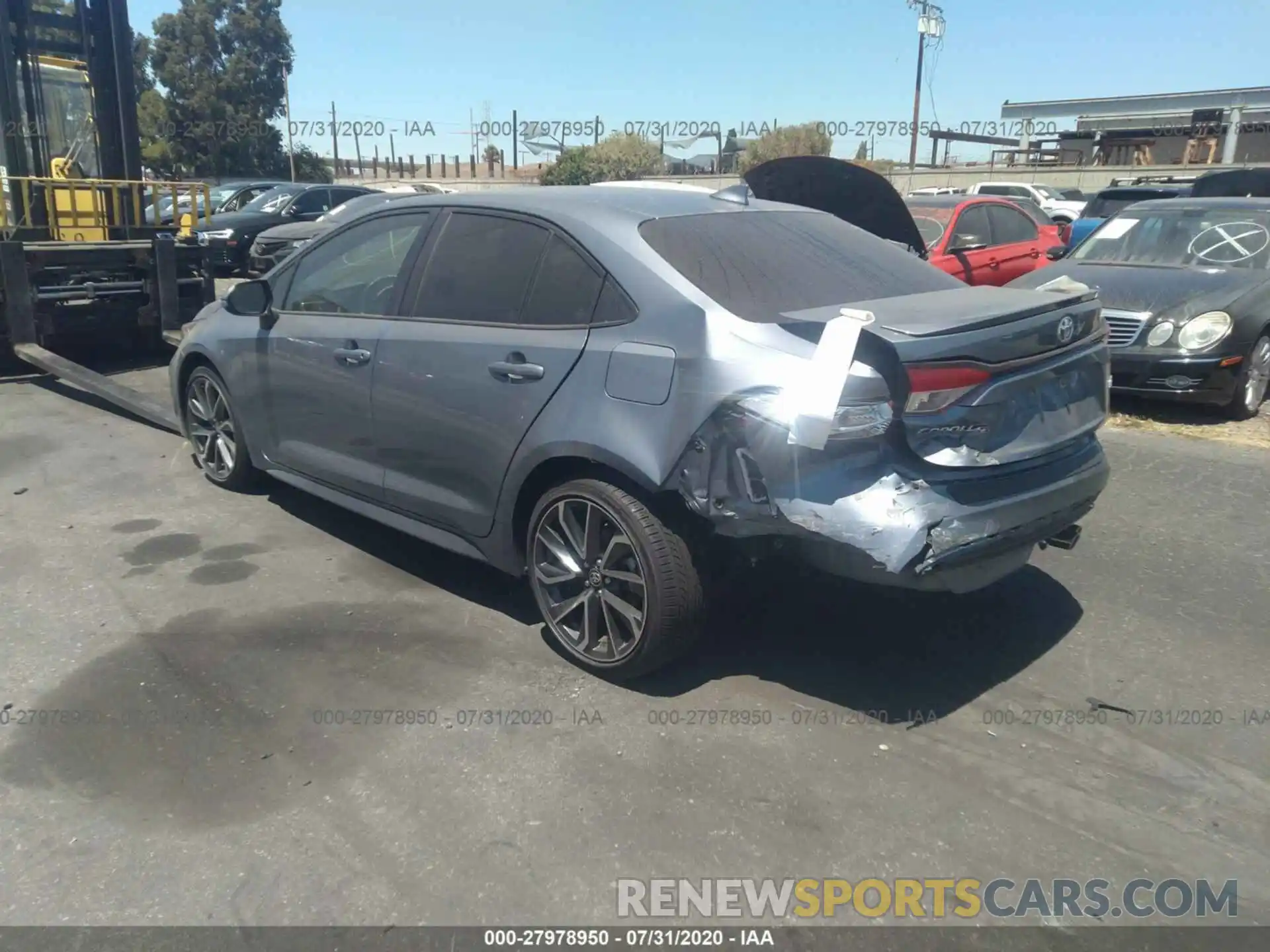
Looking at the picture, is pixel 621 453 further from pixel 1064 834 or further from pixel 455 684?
pixel 1064 834

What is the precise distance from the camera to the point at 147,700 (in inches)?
139

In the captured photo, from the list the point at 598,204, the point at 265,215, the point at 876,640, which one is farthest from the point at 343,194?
the point at 876,640

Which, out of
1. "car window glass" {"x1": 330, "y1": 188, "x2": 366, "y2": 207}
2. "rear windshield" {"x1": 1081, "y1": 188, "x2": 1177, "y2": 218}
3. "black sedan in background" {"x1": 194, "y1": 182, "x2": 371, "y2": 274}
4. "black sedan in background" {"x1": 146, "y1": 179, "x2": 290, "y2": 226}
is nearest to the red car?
"rear windshield" {"x1": 1081, "y1": 188, "x2": 1177, "y2": 218}

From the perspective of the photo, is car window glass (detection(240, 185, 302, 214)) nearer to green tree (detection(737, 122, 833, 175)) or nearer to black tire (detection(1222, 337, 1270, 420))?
black tire (detection(1222, 337, 1270, 420))

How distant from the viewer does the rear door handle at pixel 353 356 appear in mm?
4379

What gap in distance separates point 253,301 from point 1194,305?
252 inches

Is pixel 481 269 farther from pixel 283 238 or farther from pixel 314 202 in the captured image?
pixel 314 202

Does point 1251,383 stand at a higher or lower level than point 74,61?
lower

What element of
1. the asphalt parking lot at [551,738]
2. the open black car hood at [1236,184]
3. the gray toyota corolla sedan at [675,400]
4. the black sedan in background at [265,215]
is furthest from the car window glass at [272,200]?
the open black car hood at [1236,184]

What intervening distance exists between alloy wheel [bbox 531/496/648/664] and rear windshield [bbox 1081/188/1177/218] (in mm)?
15062

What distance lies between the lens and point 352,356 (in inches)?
175

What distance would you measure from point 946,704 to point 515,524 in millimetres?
1711

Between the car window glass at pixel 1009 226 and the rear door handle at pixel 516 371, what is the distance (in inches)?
343

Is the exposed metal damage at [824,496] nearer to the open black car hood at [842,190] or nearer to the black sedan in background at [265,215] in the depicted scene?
the open black car hood at [842,190]
